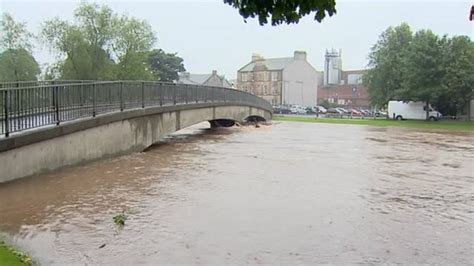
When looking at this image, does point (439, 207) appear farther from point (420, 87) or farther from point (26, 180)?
point (420, 87)

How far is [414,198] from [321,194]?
6.23 feet

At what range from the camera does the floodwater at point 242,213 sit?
6.59m

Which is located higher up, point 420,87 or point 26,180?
point 420,87

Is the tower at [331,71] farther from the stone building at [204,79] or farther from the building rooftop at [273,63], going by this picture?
the stone building at [204,79]

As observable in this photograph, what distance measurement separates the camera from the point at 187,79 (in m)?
94.8

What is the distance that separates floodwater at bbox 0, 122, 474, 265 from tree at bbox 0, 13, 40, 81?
83.8ft

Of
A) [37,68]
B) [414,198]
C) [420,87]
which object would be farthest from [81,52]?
[414,198]

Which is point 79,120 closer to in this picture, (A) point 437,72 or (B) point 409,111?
(A) point 437,72

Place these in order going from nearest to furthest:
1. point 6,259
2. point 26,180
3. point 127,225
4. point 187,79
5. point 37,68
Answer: point 6,259 → point 127,225 → point 26,180 → point 37,68 → point 187,79

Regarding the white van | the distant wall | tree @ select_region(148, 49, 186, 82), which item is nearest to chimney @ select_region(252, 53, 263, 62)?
the distant wall

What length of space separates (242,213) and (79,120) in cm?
652

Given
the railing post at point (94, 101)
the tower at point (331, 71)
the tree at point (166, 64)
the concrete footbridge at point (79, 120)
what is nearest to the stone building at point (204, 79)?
the tree at point (166, 64)

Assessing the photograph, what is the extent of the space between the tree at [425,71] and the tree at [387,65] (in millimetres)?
5558

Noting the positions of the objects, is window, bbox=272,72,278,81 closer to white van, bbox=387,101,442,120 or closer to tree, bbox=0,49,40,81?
white van, bbox=387,101,442,120
